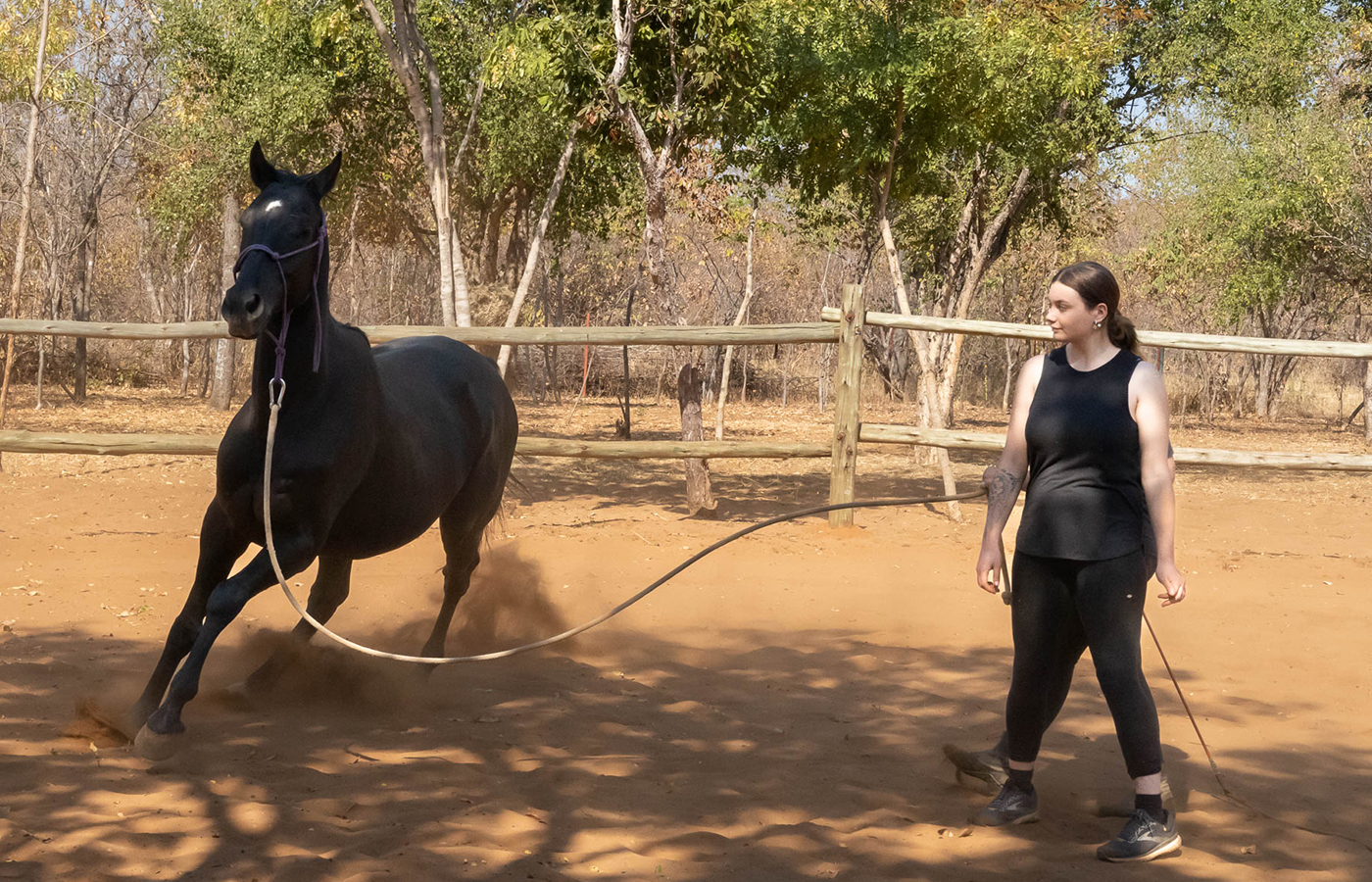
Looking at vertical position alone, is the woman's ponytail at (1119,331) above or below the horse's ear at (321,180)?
below

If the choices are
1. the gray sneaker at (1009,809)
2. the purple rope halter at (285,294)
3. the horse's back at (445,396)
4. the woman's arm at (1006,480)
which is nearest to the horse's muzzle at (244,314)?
the purple rope halter at (285,294)

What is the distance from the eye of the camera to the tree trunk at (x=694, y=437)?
926cm

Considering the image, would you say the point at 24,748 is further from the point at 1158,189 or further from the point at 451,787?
the point at 1158,189

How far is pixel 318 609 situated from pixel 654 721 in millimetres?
1503

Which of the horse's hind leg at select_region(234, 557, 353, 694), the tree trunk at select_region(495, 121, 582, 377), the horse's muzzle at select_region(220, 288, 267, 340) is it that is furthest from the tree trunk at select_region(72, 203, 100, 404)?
the horse's muzzle at select_region(220, 288, 267, 340)

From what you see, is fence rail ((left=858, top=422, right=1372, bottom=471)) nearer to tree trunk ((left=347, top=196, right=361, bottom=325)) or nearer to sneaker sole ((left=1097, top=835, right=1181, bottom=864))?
sneaker sole ((left=1097, top=835, right=1181, bottom=864))

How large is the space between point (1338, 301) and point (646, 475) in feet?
71.2

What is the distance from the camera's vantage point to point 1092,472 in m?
3.04

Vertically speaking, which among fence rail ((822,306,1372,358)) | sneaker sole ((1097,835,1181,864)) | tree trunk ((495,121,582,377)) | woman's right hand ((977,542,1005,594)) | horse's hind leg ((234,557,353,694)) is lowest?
sneaker sole ((1097,835,1181,864))

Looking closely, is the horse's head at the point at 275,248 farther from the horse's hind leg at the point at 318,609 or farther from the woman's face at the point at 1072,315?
the woman's face at the point at 1072,315

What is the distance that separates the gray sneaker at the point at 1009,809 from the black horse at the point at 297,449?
221cm

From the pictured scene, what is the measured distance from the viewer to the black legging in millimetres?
3012

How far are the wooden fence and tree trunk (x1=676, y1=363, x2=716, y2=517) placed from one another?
1.09 metres

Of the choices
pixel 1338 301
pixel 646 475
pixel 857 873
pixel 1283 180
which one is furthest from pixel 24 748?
pixel 1338 301
